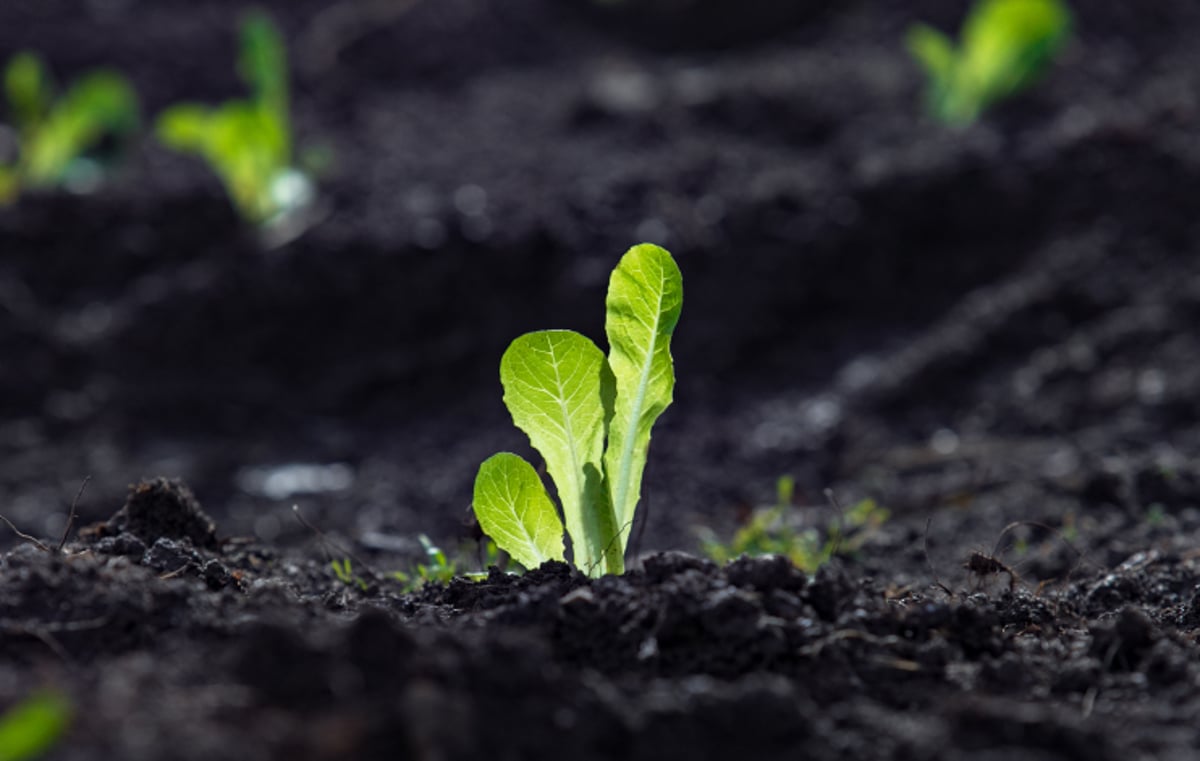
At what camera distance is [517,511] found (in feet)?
6.08

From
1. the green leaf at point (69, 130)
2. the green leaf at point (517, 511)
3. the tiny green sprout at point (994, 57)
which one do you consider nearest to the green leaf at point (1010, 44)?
the tiny green sprout at point (994, 57)

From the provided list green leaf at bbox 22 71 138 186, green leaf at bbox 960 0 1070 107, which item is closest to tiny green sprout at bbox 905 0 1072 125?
green leaf at bbox 960 0 1070 107

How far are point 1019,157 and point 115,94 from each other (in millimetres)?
4025

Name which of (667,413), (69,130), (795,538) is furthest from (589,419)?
(69,130)

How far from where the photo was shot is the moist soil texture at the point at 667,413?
1229 millimetres

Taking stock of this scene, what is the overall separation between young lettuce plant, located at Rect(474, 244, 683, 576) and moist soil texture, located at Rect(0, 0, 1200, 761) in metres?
0.12

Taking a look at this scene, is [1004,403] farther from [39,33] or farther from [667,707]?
[39,33]

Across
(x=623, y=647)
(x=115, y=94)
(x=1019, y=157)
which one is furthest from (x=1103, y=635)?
(x=115, y=94)

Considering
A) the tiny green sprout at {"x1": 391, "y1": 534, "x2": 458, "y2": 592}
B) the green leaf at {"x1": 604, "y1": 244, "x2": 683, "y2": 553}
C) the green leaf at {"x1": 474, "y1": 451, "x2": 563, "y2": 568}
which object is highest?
the green leaf at {"x1": 604, "y1": 244, "x2": 683, "y2": 553}

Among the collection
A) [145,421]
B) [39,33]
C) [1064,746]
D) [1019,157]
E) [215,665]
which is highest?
[39,33]

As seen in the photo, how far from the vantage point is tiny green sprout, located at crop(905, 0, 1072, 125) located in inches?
212

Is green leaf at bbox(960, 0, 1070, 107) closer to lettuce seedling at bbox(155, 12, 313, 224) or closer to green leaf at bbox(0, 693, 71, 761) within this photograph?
lettuce seedling at bbox(155, 12, 313, 224)

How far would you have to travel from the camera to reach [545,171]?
5.47 m

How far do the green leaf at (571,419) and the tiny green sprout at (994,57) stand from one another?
166 inches
